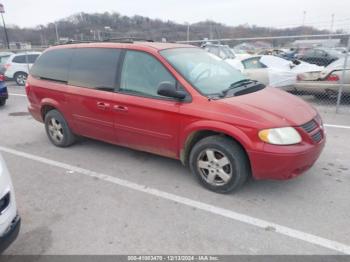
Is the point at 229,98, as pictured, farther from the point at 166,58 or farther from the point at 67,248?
the point at 67,248

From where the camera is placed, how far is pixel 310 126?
3428mm

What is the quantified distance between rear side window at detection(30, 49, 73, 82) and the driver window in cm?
131

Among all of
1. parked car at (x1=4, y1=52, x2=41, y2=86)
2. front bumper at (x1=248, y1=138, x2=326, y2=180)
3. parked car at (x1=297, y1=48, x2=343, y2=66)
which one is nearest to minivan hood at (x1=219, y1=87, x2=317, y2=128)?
front bumper at (x1=248, y1=138, x2=326, y2=180)

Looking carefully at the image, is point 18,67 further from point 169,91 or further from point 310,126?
point 310,126

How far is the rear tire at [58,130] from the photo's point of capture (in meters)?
5.14

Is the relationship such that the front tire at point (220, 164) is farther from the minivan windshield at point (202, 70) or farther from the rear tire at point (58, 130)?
the rear tire at point (58, 130)

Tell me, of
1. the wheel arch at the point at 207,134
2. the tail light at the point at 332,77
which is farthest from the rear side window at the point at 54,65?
the tail light at the point at 332,77

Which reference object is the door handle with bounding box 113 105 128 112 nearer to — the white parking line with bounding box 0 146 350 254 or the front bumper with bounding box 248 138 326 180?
the white parking line with bounding box 0 146 350 254

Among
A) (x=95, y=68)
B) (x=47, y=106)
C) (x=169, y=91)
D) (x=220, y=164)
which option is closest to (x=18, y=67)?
(x=47, y=106)

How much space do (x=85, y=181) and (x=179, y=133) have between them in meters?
1.45

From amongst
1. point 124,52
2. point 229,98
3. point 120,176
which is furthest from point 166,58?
point 120,176

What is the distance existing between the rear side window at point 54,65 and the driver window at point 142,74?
1.31m

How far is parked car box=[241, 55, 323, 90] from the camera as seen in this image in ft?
27.9

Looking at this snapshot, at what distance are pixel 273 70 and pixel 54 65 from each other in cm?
606
